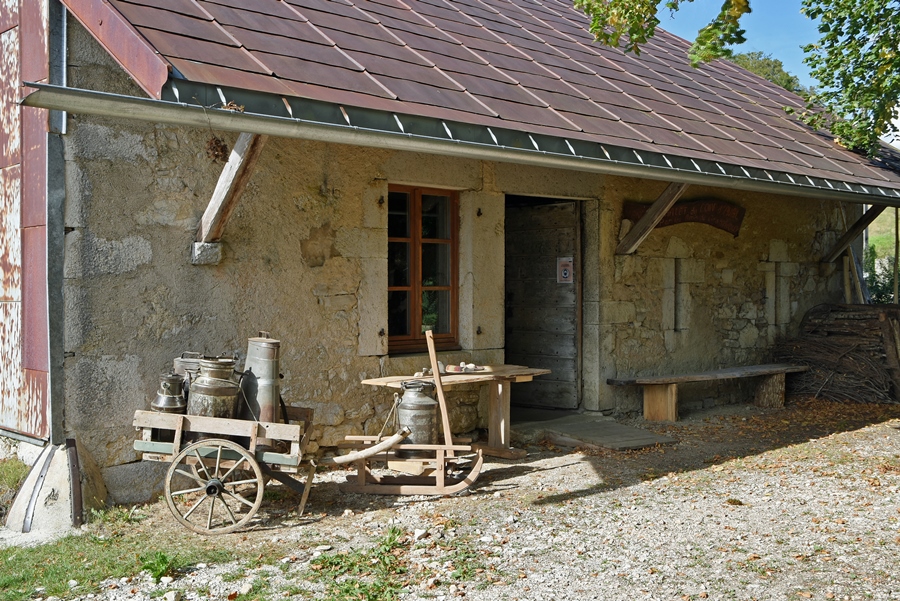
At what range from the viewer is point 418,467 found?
5586 millimetres

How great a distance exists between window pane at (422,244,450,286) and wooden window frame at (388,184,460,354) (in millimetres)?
43

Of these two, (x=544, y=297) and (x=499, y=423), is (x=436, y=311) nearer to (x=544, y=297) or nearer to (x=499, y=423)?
(x=499, y=423)

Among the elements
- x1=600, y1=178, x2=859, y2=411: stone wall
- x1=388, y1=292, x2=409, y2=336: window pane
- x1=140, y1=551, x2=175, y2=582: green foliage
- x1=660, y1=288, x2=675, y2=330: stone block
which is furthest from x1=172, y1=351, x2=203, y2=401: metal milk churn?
x1=660, y1=288, x2=675, y2=330: stone block

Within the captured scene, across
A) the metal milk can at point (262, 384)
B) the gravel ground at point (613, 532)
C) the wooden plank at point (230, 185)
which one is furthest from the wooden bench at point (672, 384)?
the wooden plank at point (230, 185)

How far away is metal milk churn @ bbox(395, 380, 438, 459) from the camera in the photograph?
5.62 m

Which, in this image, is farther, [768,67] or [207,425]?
[768,67]

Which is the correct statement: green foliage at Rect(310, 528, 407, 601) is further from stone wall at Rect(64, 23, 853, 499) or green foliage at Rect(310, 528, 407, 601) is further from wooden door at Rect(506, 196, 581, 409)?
wooden door at Rect(506, 196, 581, 409)

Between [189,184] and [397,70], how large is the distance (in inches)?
61.2

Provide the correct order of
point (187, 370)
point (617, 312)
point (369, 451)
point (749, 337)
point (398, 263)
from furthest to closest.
Answer: point (749, 337) → point (617, 312) → point (398, 263) → point (369, 451) → point (187, 370)

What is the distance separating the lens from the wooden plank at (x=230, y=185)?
4957mm

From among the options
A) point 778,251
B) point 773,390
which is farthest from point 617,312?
point 778,251

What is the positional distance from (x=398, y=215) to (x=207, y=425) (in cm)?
262

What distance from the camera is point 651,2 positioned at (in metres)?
6.23

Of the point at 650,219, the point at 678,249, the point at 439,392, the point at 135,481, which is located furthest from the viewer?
the point at 678,249
